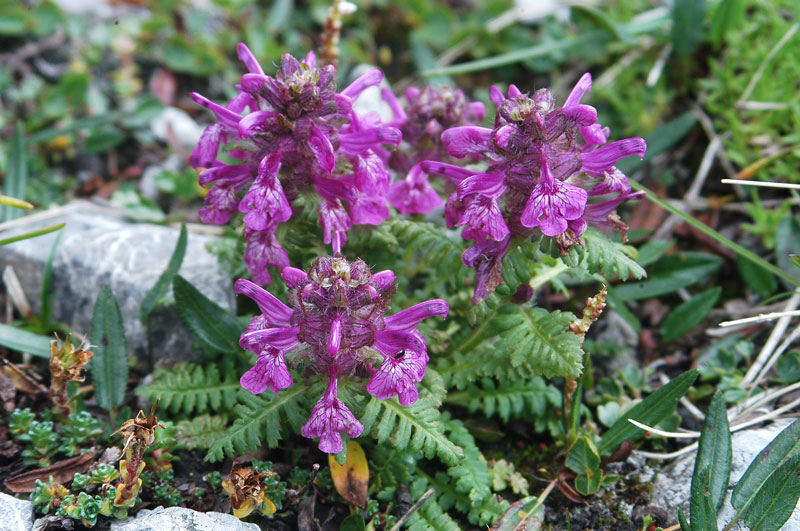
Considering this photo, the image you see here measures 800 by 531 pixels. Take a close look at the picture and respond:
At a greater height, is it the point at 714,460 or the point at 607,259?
the point at 607,259

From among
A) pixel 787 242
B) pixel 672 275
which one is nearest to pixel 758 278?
pixel 787 242

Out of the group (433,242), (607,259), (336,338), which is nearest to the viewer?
(336,338)

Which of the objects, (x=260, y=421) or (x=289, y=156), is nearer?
(x=260, y=421)

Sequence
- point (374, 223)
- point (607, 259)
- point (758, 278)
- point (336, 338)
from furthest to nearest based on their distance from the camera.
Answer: point (758, 278) < point (374, 223) < point (607, 259) < point (336, 338)

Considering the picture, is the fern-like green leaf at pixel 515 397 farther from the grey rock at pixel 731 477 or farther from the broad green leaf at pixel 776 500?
the broad green leaf at pixel 776 500

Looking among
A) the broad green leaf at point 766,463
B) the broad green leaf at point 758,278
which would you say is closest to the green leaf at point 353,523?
the broad green leaf at point 766,463

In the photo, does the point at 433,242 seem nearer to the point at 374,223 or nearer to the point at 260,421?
the point at 374,223

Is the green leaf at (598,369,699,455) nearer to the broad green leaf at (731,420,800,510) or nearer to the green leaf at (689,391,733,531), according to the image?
the green leaf at (689,391,733,531)
